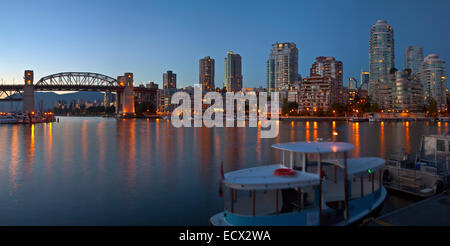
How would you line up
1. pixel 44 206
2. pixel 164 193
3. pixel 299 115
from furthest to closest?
pixel 299 115, pixel 164 193, pixel 44 206

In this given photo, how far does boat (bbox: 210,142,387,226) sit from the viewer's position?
8773mm

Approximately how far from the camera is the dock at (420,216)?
9227 millimetres

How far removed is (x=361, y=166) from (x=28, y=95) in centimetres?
14280

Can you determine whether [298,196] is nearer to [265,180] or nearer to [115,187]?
[265,180]

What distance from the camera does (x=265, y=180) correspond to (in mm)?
8836

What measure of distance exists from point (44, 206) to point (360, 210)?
14.3 meters

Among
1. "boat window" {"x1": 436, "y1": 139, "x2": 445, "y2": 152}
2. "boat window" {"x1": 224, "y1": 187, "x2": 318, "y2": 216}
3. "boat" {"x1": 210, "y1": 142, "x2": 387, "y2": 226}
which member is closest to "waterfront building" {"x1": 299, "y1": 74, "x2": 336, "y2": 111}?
"boat window" {"x1": 436, "y1": 139, "x2": 445, "y2": 152}

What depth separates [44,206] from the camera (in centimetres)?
1513

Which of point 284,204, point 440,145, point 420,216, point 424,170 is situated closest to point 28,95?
point 284,204

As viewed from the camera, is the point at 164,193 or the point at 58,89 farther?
the point at 58,89

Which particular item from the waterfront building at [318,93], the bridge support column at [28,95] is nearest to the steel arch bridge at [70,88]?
the bridge support column at [28,95]

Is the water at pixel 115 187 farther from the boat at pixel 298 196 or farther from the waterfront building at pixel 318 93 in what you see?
the waterfront building at pixel 318 93
